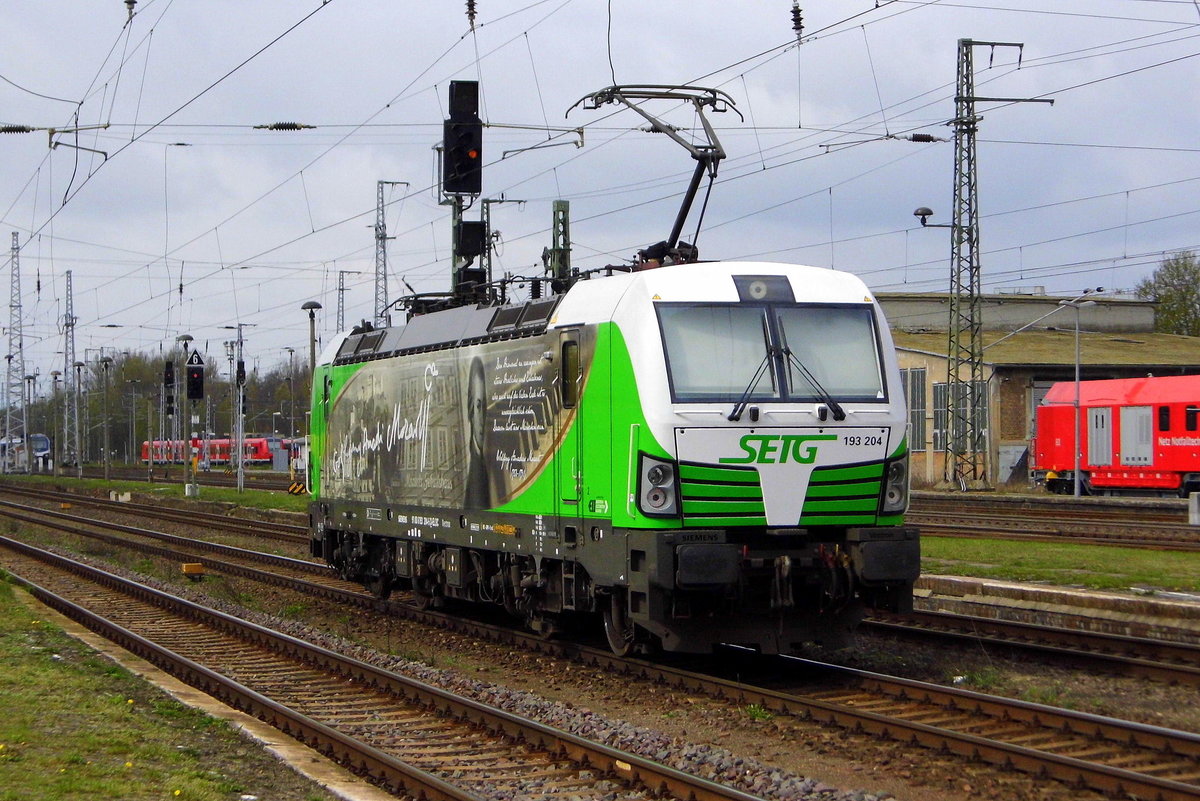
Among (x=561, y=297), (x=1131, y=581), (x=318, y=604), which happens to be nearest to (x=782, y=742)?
(x=561, y=297)

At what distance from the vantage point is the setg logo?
452 inches

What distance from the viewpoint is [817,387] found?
11906mm

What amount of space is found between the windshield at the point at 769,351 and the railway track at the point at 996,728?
253 centimetres

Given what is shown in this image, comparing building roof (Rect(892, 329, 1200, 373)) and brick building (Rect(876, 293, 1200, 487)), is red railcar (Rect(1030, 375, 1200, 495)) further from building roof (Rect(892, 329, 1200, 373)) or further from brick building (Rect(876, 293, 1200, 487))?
building roof (Rect(892, 329, 1200, 373))

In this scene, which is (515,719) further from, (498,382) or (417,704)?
(498,382)

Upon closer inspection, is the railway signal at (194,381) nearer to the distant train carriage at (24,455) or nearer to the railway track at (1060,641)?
the railway track at (1060,641)

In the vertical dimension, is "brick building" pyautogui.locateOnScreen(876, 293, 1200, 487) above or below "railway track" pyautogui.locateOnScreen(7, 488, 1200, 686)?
above

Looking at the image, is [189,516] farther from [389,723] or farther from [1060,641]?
[1060,641]

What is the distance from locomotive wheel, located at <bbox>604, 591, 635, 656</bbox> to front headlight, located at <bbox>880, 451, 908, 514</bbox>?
8.30 feet

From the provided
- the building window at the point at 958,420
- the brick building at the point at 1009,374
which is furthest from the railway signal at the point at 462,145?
the brick building at the point at 1009,374

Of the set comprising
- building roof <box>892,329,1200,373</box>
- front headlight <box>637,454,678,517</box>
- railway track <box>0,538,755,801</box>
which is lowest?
railway track <box>0,538,755,801</box>

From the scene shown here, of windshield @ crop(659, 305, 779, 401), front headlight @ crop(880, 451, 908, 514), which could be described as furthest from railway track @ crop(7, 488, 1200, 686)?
windshield @ crop(659, 305, 779, 401)

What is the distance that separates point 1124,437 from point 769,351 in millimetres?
33675

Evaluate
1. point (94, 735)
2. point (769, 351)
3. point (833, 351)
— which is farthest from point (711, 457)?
point (94, 735)
